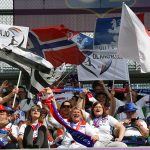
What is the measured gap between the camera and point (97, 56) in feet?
53.9

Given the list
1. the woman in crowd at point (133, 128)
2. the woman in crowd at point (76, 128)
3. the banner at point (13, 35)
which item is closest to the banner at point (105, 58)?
the banner at point (13, 35)

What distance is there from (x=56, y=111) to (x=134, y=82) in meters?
6.18

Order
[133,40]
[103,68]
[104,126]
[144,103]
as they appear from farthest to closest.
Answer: [103,68]
[144,103]
[133,40]
[104,126]

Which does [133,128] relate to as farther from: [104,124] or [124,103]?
[124,103]

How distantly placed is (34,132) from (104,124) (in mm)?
1234

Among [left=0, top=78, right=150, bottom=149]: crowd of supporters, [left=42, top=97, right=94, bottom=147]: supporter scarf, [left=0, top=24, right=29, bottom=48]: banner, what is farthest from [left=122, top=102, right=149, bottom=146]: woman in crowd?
[left=0, top=24, right=29, bottom=48]: banner

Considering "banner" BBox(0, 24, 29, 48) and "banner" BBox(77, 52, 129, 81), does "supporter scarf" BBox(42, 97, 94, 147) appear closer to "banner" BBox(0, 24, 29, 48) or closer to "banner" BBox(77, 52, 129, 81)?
"banner" BBox(0, 24, 29, 48)

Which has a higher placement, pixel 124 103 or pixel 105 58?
pixel 105 58

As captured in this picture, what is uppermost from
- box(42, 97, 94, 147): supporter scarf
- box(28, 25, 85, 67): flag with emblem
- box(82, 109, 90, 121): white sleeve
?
box(28, 25, 85, 67): flag with emblem

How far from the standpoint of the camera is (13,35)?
15.5m

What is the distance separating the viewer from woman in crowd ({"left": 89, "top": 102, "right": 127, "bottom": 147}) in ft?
41.2

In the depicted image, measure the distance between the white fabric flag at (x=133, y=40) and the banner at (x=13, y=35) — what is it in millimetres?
2332

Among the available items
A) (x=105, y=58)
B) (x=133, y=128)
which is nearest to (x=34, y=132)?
(x=133, y=128)

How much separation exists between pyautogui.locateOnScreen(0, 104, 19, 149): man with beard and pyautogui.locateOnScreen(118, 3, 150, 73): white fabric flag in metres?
2.73
